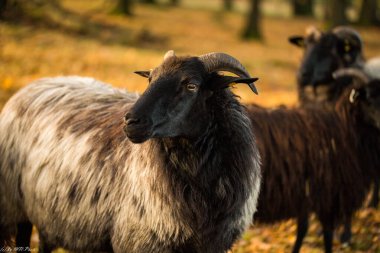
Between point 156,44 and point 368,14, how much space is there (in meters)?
16.5

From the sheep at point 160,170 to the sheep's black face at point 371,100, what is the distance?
2563mm

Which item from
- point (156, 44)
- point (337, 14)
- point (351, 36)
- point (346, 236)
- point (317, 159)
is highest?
point (337, 14)

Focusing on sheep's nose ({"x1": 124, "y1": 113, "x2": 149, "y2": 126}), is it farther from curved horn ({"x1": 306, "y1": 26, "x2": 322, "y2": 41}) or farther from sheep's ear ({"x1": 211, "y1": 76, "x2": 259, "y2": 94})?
curved horn ({"x1": 306, "y1": 26, "x2": 322, "y2": 41})

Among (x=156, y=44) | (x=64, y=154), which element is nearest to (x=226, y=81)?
(x=64, y=154)

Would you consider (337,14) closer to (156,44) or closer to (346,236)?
(156,44)

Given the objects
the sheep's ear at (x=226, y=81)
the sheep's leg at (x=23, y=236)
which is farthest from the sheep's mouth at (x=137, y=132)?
the sheep's leg at (x=23, y=236)

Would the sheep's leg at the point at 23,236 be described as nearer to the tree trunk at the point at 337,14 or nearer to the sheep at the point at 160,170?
the sheep at the point at 160,170

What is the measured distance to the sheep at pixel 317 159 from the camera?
5785 millimetres

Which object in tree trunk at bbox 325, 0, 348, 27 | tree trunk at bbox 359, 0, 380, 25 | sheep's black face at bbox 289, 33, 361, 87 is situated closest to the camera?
sheep's black face at bbox 289, 33, 361, 87

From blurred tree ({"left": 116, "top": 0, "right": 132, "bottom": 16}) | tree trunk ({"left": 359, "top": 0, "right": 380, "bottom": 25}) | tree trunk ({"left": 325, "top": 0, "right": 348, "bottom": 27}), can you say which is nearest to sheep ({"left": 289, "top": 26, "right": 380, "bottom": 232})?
tree trunk ({"left": 325, "top": 0, "right": 348, "bottom": 27})

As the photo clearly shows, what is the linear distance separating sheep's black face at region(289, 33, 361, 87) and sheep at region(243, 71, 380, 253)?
5.43 ft

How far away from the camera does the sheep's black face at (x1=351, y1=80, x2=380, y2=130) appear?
20.3ft

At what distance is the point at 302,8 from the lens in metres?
38.1

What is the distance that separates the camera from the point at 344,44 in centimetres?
844
